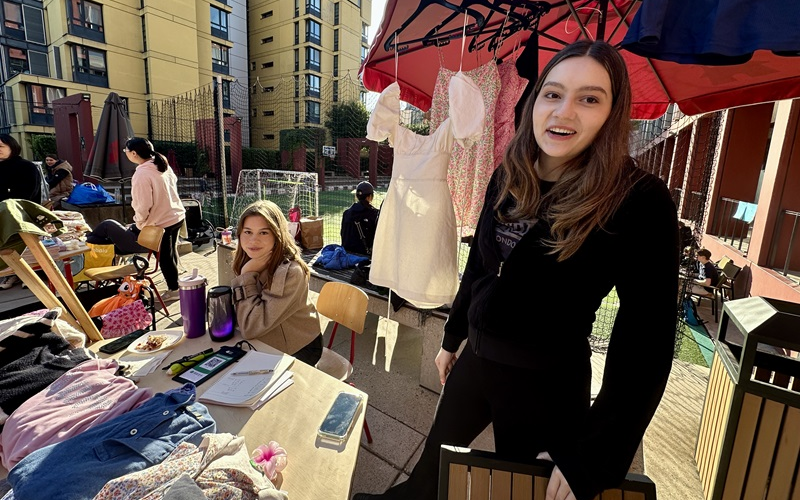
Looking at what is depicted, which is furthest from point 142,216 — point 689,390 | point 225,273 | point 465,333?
point 689,390

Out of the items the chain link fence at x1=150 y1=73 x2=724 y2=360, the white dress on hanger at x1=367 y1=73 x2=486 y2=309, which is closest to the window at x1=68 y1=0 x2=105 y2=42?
the chain link fence at x1=150 y1=73 x2=724 y2=360

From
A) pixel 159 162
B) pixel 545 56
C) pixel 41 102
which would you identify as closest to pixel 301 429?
pixel 545 56

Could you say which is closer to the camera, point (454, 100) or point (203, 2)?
point (454, 100)

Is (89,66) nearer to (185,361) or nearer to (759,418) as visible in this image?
(185,361)

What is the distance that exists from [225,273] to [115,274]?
4.15 feet

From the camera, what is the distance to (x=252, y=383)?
146cm

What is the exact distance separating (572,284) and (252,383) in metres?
1.29

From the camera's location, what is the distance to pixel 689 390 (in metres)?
3.06

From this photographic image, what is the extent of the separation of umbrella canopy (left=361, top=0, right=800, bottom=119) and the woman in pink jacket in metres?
2.95

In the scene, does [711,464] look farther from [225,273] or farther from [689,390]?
[225,273]

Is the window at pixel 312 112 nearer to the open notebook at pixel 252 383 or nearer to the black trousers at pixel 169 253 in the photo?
the black trousers at pixel 169 253

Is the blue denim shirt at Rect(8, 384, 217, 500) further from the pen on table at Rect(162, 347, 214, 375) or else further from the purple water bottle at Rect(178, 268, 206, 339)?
the purple water bottle at Rect(178, 268, 206, 339)

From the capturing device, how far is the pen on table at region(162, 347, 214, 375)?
1525 mm

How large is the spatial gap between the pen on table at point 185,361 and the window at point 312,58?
33.4 m
